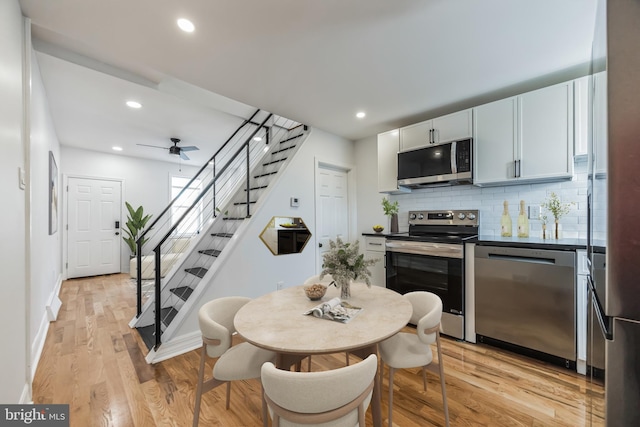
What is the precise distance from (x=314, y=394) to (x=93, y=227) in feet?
23.1

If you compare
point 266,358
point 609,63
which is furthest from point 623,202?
point 266,358

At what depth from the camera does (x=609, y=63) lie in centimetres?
77

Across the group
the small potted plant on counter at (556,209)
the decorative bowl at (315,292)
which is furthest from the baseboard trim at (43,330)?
the small potted plant on counter at (556,209)

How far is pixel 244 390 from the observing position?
200 centimetres

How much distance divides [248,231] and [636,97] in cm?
303

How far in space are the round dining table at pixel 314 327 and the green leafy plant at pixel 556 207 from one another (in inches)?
79.5

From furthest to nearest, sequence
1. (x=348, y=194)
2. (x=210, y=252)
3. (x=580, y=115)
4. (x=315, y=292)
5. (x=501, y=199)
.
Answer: (x=348, y=194) → (x=210, y=252) → (x=501, y=199) → (x=580, y=115) → (x=315, y=292)

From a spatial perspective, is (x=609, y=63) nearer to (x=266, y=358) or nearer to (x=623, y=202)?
(x=623, y=202)

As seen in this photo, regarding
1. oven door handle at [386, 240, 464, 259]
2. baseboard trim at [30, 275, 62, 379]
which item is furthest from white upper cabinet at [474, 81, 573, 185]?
baseboard trim at [30, 275, 62, 379]

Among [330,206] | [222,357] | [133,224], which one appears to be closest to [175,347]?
[222,357]

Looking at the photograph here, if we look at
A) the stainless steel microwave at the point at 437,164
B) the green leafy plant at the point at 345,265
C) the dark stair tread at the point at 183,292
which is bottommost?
the dark stair tread at the point at 183,292

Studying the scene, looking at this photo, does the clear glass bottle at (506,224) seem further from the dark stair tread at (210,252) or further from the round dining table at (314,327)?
the dark stair tread at (210,252)

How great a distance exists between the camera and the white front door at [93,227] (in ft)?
18.4

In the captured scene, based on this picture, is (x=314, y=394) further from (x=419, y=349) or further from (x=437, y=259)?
(x=437, y=259)
